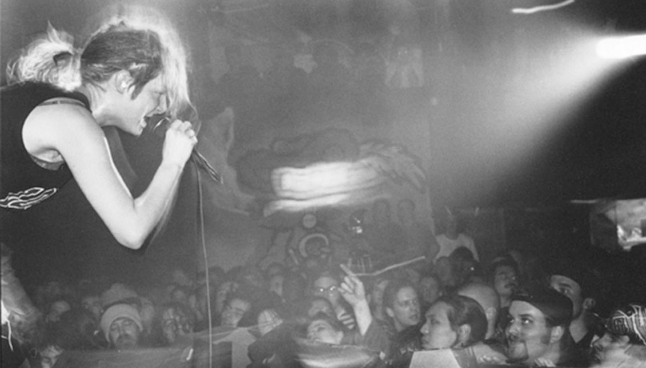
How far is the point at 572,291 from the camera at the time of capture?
299 centimetres

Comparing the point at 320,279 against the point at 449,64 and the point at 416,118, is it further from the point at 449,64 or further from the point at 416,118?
the point at 449,64

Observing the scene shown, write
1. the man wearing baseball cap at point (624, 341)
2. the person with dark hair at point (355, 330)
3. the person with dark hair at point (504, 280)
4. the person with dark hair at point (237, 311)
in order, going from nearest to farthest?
1. the man wearing baseball cap at point (624, 341)
2. the person with dark hair at point (504, 280)
3. the person with dark hair at point (355, 330)
4. the person with dark hair at point (237, 311)

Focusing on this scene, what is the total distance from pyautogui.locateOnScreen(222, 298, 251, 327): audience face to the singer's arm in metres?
0.56

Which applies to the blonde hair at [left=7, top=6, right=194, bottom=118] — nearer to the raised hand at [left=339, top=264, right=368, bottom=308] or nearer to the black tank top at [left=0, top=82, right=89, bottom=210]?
the black tank top at [left=0, top=82, right=89, bottom=210]

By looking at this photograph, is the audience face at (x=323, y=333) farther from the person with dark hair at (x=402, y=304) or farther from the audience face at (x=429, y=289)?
the audience face at (x=429, y=289)

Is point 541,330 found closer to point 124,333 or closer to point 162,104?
point 124,333

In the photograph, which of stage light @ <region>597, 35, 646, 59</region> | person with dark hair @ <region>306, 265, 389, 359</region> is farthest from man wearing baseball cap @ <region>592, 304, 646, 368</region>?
stage light @ <region>597, 35, 646, 59</region>

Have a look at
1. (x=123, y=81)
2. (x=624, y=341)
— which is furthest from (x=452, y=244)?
(x=123, y=81)

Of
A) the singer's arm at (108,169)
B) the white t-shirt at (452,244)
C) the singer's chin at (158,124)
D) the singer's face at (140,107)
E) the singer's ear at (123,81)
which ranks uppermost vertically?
the singer's ear at (123,81)

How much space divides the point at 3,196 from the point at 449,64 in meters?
2.34

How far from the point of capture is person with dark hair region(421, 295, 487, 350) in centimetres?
308

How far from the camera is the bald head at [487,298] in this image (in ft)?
10.1

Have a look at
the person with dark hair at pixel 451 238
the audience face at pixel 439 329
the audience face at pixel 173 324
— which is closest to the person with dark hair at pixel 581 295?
the person with dark hair at pixel 451 238

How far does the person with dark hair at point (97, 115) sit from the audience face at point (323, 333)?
3.08 feet
